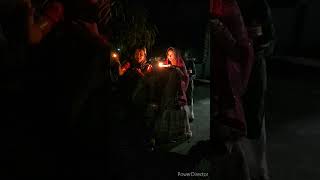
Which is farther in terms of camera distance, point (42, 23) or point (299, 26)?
point (299, 26)

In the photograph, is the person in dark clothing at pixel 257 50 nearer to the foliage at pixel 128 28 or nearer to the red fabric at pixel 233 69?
the red fabric at pixel 233 69

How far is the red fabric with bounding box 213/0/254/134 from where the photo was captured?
14.0 ft

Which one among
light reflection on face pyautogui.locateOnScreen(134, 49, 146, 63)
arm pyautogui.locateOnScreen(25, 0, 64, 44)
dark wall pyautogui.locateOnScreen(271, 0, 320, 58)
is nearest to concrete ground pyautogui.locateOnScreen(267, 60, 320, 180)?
light reflection on face pyautogui.locateOnScreen(134, 49, 146, 63)

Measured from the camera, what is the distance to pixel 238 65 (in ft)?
14.5

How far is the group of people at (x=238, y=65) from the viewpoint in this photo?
14.0ft

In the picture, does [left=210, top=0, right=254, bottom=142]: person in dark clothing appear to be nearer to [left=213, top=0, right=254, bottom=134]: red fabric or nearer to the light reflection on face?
[left=213, top=0, right=254, bottom=134]: red fabric

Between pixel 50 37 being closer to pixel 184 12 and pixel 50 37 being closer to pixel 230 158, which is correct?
pixel 230 158

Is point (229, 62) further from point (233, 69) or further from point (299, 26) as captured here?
point (299, 26)

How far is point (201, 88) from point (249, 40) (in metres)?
10.5

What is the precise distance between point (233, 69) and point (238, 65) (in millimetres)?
88

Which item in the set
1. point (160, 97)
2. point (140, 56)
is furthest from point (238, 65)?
point (140, 56)

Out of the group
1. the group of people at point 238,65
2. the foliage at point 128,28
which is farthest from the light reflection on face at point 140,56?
the group of people at point 238,65

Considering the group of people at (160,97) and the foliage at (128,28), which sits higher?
the foliage at (128,28)

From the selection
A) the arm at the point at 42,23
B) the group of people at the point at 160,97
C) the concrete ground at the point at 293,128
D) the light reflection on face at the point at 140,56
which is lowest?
the concrete ground at the point at 293,128
